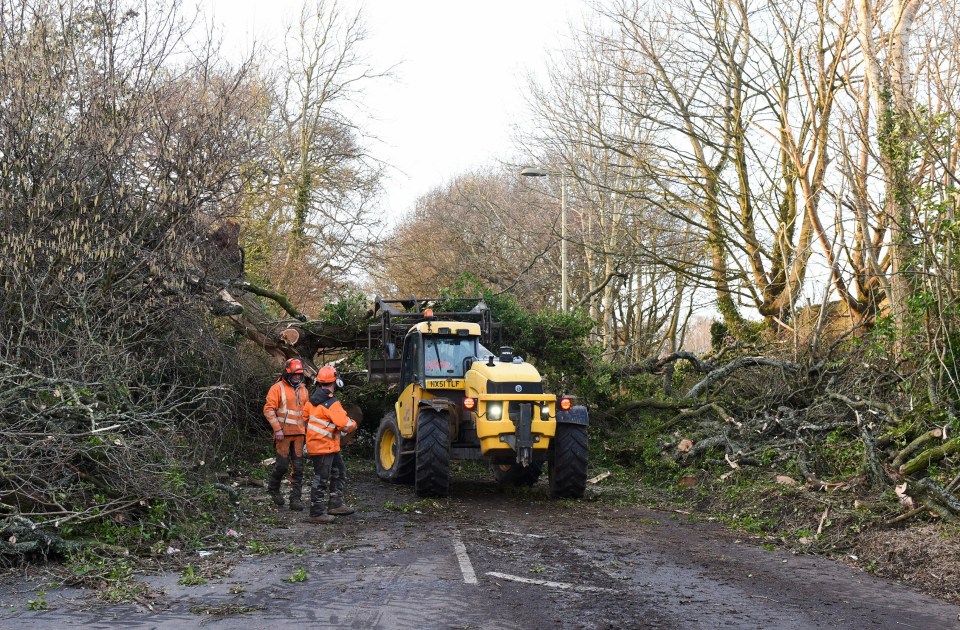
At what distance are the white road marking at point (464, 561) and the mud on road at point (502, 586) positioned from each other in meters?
0.03

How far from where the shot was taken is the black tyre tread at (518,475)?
13.6 metres

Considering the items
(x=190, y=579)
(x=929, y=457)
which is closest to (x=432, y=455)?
(x=190, y=579)

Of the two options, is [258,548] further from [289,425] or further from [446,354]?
[446,354]

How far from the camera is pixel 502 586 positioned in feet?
23.6

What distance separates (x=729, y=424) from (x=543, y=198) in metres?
23.8

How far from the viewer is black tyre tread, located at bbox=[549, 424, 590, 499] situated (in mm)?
12461

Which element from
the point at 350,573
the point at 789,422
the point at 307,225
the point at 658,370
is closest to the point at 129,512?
the point at 350,573

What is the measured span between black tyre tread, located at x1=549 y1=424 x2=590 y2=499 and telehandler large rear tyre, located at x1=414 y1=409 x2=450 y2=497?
5.05ft

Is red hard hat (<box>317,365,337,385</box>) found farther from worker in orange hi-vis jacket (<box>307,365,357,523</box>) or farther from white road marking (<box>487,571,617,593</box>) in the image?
white road marking (<box>487,571,617,593</box>)

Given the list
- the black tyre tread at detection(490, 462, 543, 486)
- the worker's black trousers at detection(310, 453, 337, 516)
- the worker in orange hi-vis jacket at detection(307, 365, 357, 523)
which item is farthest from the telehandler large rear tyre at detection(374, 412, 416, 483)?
the worker's black trousers at detection(310, 453, 337, 516)

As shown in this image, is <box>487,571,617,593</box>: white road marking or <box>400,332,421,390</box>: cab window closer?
<box>487,571,617,593</box>: white road marking

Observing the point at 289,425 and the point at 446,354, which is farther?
the point at 446,354

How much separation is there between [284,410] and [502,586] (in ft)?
17.1

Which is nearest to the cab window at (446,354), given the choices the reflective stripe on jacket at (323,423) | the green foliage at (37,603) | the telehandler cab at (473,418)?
the telehandler cab at (473,418)
